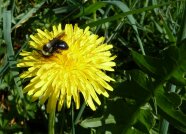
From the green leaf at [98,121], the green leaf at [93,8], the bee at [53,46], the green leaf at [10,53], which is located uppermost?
the green leaf at [93,8]

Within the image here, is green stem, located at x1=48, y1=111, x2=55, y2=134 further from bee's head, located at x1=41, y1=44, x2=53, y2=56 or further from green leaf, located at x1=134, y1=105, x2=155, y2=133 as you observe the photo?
green leaf, located at x1=134, y1=105, x2=155, y2=133

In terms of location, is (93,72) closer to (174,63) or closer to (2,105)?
(174,63)

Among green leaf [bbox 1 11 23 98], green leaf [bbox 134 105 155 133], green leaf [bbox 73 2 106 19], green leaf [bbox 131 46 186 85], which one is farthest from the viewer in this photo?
green leaf [bbox 73 2 106 19]

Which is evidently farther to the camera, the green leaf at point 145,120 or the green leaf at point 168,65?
the green leaf at point 145,120

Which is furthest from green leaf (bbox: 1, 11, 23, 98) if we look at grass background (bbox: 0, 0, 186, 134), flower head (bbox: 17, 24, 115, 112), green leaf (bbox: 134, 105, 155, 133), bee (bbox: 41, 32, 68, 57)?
green leaf (bbox: 134, 105, 155, 133)

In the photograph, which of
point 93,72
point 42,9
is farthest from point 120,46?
point 93,72

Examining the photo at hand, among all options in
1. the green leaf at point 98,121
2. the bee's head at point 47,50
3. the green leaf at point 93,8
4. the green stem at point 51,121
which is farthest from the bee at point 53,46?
the green leaf at point 93,8

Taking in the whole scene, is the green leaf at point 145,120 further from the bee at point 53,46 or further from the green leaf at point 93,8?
the green leaf at point 93,8
